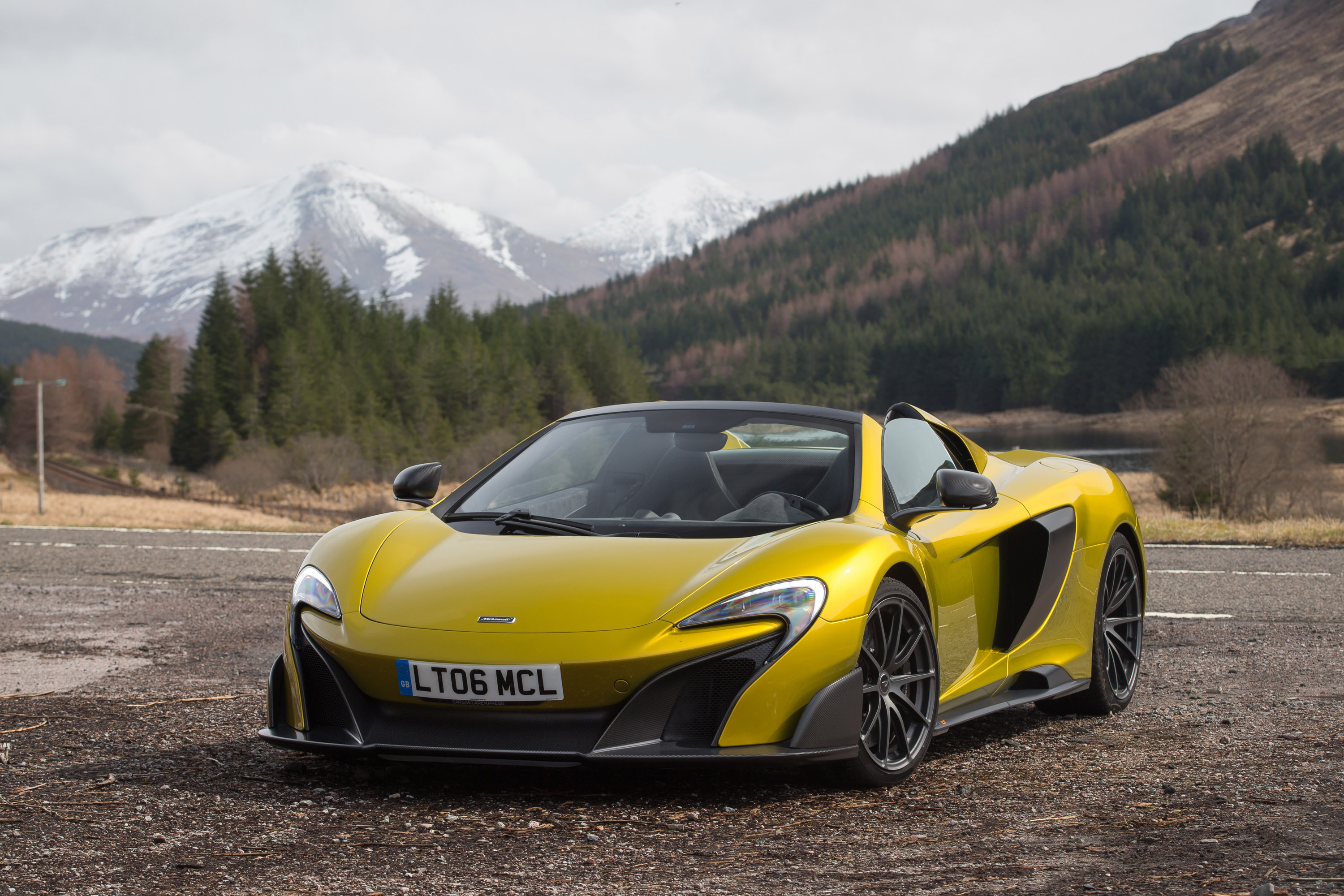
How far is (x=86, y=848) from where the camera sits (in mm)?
3250

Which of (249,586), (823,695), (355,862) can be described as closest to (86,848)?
(355,862)

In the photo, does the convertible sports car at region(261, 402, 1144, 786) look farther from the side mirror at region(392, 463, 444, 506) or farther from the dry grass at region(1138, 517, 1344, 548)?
the dry grass at region(1138, 517, 1344, 548)

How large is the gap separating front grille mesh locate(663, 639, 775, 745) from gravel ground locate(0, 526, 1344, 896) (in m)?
0.27

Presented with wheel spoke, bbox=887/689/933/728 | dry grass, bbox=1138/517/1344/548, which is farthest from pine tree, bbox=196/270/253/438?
wheel spoke, bbox=887/689/933/728

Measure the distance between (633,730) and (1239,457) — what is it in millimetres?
40049

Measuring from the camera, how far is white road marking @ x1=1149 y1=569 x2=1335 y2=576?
1145cm

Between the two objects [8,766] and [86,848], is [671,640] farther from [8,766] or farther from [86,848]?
[8,766]

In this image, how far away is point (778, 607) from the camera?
147 inches

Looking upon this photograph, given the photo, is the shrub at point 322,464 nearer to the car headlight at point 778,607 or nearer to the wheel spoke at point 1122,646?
the wheel spoke at point 1122,646

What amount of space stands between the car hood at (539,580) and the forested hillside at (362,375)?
7452 centimetres

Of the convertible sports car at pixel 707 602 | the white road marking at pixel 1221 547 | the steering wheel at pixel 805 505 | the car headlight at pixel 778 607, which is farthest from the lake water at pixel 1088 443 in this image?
the car headlight at pixel 778 607

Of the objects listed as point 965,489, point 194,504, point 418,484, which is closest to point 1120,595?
point 965,489

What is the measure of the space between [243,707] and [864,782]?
117 inches

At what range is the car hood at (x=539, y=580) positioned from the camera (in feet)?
12.3
